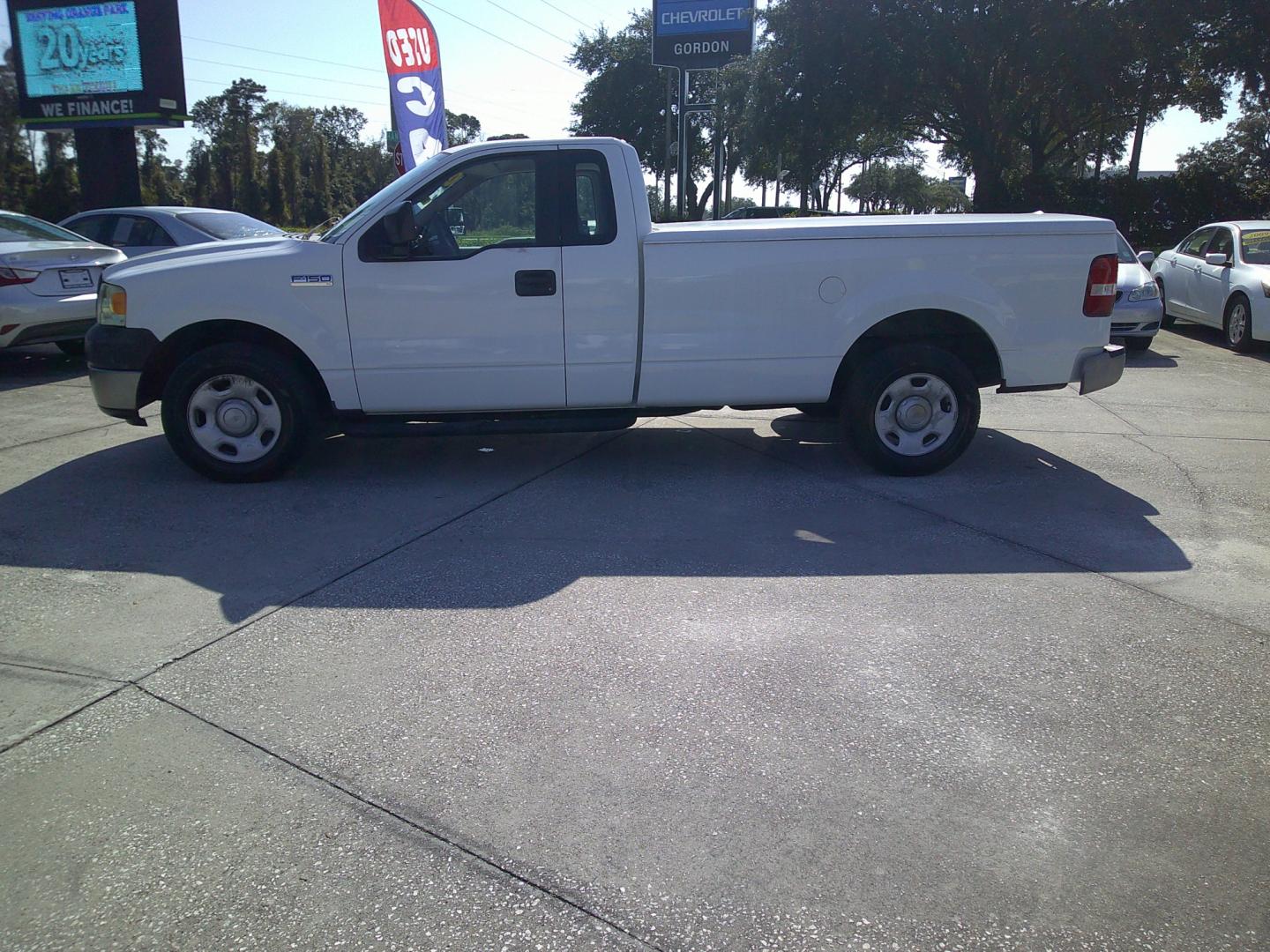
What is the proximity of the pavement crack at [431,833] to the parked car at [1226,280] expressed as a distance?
12.3 m

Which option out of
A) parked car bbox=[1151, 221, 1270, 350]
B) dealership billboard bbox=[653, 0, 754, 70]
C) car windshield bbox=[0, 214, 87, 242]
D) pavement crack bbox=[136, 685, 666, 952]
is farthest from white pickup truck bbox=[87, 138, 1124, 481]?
dealership billboard bbox=[653, 0, 754, 70]

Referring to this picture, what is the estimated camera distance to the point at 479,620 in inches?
170

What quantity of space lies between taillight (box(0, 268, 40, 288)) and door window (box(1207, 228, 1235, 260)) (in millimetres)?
13877

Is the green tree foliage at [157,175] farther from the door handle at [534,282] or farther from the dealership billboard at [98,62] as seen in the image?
the door handle at [534,282]

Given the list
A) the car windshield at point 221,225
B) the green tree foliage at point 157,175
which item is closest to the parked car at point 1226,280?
the car windshield at point 221,225

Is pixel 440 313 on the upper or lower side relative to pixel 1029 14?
lower

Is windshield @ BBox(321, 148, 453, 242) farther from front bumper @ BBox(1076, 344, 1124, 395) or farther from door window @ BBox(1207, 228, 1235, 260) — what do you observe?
door window @ BBox(1207, 228, 1235, 260)

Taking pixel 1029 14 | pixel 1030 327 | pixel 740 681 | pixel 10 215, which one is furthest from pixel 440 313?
pixel 1029 14

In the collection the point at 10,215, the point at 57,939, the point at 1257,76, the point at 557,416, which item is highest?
the point at 1257,76

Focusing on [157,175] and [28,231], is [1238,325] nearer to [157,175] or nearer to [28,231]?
[28,231]

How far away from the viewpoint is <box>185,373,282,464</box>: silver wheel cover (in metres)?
6.14

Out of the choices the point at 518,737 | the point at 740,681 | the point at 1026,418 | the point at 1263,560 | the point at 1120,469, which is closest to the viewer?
the point at 518,737

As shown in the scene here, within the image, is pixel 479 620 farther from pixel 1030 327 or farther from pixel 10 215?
pixel 10 215

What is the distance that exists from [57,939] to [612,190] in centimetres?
483
